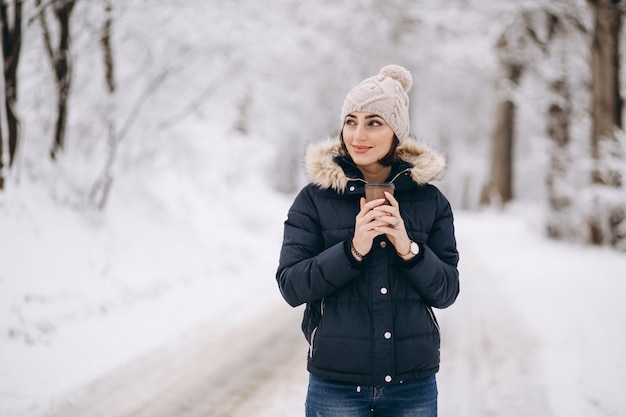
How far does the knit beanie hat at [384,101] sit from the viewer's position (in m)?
2.08

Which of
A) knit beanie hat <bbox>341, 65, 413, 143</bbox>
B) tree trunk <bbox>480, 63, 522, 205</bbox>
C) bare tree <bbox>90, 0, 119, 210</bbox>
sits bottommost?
knit beanie hat <bbox>341, 65, 413, 143</bbox>

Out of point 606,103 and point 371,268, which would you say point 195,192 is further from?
point 371,268

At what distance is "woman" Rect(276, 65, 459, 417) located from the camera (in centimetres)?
192

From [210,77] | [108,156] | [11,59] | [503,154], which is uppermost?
[503,154]

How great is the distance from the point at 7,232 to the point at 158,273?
2110 mm

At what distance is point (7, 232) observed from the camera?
19.8 feet

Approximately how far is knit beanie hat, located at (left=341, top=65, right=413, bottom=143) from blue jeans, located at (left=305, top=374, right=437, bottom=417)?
3.14 feet

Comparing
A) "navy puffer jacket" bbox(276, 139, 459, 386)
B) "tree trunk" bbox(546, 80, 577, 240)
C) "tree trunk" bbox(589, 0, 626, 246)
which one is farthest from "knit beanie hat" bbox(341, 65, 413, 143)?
"tree trunk" bbox(546, 80, 577, 240)

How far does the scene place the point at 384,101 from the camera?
82.1 inches

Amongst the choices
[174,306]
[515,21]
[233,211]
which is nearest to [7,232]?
[174,306]

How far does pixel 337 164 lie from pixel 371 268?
0.42 meters

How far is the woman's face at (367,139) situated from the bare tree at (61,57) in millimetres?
5817

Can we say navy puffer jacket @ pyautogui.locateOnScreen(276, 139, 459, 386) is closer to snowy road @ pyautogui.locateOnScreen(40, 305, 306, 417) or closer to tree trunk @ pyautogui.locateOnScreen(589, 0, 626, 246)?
snowy road @ pyautogui.locateOnScreen(40, 305, 306, 417)

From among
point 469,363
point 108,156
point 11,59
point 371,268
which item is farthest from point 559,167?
point 371,268
